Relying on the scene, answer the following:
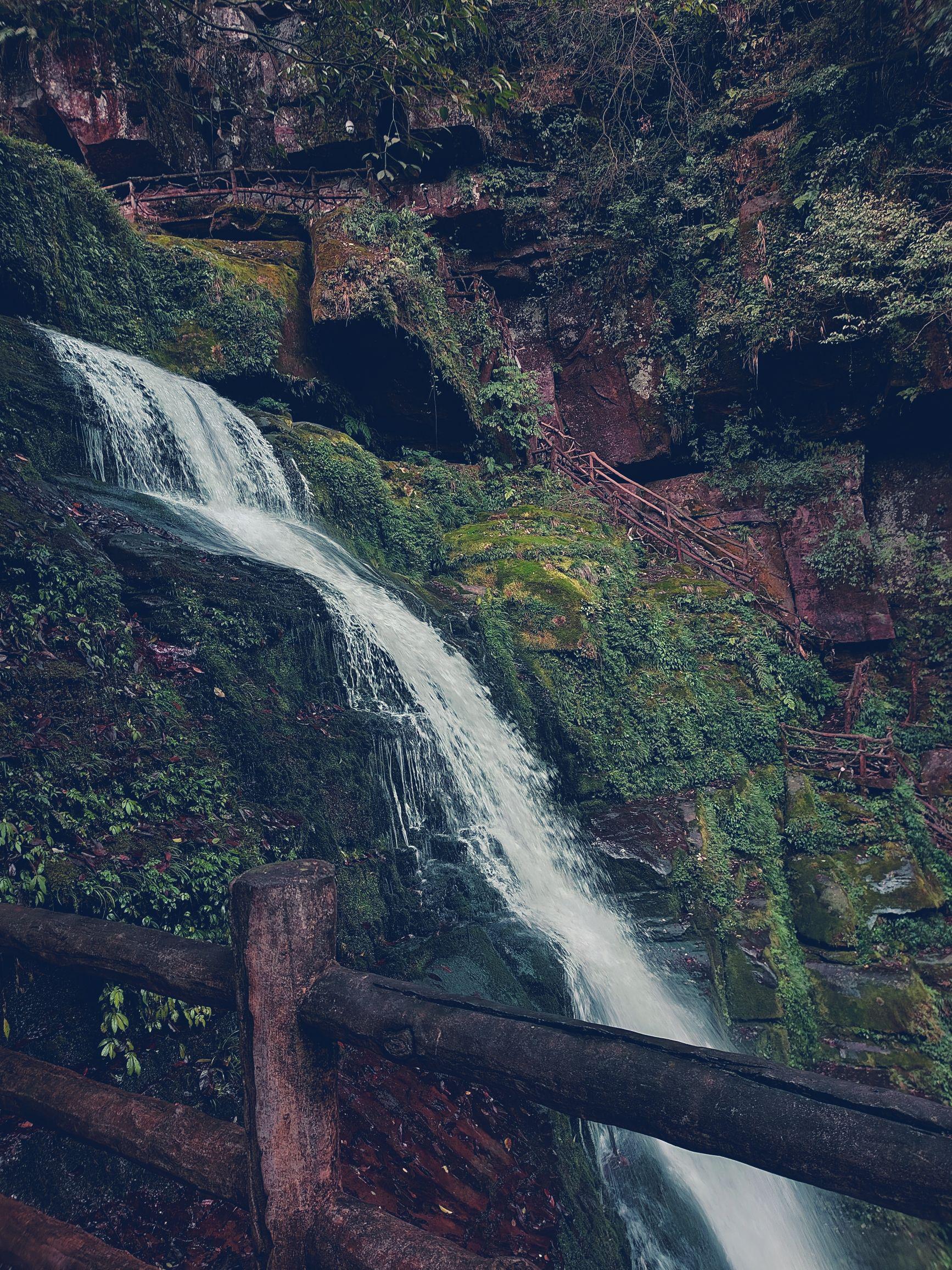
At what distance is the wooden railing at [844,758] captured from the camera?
27.7ft

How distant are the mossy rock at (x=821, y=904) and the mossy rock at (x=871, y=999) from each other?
26cm

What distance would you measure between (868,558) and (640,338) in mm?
6144

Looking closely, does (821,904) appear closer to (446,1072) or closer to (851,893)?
(851,893)

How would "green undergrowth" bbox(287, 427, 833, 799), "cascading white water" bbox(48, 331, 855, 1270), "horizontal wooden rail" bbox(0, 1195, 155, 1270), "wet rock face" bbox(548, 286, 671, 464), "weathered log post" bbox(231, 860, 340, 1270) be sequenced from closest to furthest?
"horizontal wooden rail" bbox(0, 1195, 155, 1270)
"weathered log post" bbox(231, 860, 340, 1270)
"cascading white water" bbox(48, 331, 855, 1270)
"green undergrowth" bbox(287, 427, 833, 799)
"wet rock face" bbox(548, 286, 671, 464)

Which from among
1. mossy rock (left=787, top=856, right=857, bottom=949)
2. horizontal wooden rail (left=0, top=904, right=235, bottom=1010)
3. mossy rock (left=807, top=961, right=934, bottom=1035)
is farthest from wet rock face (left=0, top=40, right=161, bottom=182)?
mossy rock (left=807, top=961, right=934, bottom=1035)

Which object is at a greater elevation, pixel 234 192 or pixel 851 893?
pixel 234 192

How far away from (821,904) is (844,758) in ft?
7.93

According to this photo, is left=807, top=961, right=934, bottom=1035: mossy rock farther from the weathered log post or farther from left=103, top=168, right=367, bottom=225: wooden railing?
left=103, top=168, right=367, bottom=225: wooden railing

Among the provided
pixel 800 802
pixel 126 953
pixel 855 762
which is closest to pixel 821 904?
pixel 800 802

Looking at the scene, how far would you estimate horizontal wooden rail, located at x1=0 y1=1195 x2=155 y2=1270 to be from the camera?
1.70 m

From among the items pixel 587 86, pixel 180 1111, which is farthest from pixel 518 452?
pixel 180 1111

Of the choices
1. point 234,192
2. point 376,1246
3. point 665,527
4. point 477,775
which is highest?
point 234,192

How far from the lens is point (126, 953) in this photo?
2.09 m

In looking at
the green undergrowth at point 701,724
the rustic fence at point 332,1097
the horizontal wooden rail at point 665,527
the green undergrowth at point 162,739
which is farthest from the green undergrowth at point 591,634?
the rustic fence at point 332,1097
